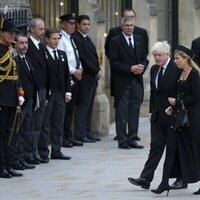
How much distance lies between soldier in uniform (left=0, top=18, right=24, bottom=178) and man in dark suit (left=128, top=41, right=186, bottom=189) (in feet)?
5.90

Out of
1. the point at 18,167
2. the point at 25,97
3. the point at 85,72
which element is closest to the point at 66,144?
the point at 85,72

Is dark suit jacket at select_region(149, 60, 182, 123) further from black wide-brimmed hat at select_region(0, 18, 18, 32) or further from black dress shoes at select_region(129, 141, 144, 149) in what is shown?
black dress shoes at select_region(129, 141, 144, 149)

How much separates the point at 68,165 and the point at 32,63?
147cm

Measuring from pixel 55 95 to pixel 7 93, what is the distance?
6.07 feet

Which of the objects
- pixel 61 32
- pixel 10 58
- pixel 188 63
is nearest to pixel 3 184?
pixel 10 58

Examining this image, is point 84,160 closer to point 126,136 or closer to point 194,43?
point 126,136

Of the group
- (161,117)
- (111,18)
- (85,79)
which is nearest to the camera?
(161,117)

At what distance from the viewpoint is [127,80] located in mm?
18234

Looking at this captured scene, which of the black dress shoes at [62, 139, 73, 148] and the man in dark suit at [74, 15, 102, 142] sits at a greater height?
the man in dark suit at [74, 15, 102, 142]

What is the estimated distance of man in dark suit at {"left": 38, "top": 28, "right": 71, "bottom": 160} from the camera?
53.9 ft

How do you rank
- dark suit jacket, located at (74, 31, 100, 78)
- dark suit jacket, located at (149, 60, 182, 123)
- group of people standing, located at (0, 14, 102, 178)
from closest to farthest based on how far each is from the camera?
dark suit jacket, located at (149, 60, 182, 123) < group of people standing, located at (0, 14, 102, 178) < dark suit jacket, located at (74, 31, 100, 78)

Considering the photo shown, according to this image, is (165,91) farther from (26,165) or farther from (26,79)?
(26,165)

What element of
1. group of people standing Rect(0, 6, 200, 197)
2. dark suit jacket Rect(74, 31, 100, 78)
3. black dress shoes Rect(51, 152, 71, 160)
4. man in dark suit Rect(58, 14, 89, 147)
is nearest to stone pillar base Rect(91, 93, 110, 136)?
group of people standing Rect(0, 6, 200, 197)

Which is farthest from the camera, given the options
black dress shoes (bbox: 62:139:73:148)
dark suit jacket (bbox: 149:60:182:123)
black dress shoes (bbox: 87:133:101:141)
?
black dress shoes (bbox: 87:133:101:141)
